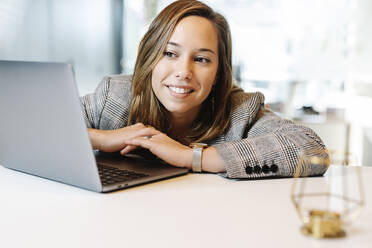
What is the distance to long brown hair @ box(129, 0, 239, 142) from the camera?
1319mm

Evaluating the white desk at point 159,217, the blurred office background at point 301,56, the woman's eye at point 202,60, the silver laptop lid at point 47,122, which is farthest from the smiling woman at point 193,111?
the blurred office background at point 301,56

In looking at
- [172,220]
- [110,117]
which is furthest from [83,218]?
[110,117]

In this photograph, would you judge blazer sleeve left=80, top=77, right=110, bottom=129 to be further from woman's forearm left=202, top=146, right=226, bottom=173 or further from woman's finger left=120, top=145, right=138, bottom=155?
woman's forearm left=202, top=146, right=226, bottom=173

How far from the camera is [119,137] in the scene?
3.84 feet

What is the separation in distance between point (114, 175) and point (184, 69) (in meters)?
0.48

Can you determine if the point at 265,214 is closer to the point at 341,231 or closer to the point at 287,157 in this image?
the point at 341,231

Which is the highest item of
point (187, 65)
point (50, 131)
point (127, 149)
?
point (187, 65)

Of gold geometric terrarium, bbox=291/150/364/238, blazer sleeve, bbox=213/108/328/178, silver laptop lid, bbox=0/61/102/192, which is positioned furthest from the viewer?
blazer sleeve, bbox=213/108/328/178

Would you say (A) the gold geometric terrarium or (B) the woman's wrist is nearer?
(A) the gold geometric terrarium

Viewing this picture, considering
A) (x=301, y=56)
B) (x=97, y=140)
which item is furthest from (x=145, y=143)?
(x=301, y=56)

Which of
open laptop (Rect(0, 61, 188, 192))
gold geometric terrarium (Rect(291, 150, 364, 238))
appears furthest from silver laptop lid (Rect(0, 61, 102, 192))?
gold geometric terrarium (Rect(291, 150, 364, 238))

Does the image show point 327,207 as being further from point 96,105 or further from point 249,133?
point 96,105

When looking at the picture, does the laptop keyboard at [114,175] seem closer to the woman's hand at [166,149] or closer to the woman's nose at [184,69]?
the woman's hand at [166,149]

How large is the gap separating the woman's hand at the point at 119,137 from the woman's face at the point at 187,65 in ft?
0.68
